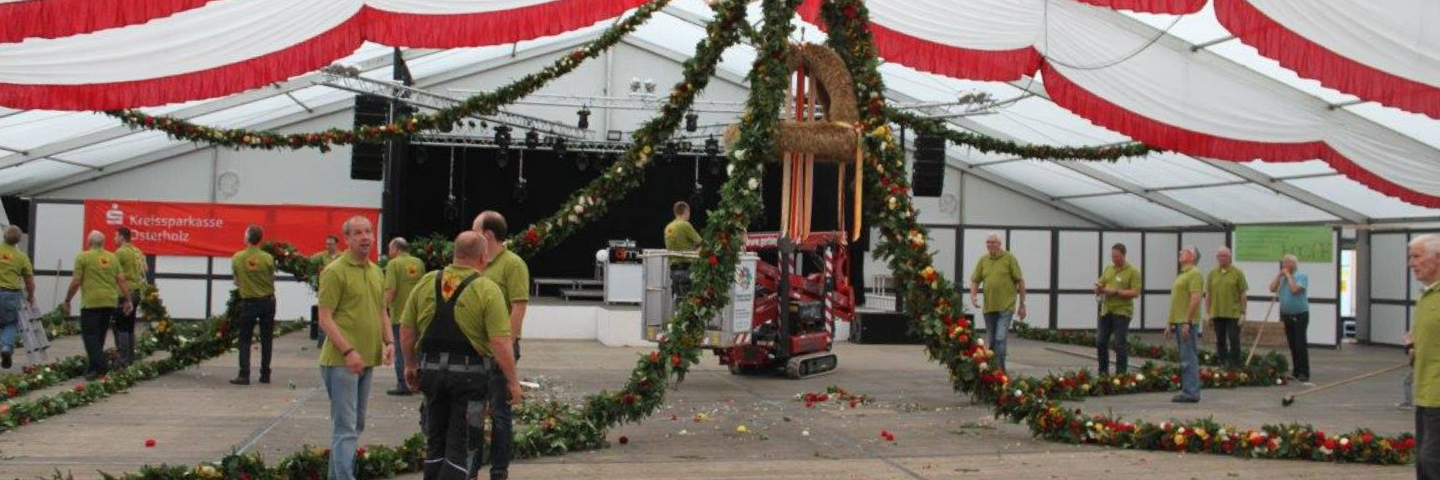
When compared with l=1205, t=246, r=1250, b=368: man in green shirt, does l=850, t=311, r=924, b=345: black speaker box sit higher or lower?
lower

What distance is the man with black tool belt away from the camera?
6523mm

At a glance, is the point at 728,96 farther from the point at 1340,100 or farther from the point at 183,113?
the point at 1340,100

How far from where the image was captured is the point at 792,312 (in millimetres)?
15430

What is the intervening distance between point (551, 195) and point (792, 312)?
1483 centimetres

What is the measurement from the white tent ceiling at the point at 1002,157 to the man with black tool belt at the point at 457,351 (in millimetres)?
12089

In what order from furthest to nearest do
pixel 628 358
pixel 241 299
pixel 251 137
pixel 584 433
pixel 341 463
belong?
pixel 628 358
pixel 241 299
pixel 251 137
pixel 584 433
pixel 341 463

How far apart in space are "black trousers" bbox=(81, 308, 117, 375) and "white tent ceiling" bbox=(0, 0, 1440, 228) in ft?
19.3

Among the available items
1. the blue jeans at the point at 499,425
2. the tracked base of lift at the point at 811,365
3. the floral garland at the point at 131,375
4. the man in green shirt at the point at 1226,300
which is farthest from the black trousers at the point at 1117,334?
the floral garland at the point at 131,375

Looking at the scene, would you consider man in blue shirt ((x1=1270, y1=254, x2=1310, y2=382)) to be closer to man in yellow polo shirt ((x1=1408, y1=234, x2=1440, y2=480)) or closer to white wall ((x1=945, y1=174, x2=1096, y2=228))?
man in yellow polo shirt ((x1=1408, y1=234, x2=1440, y2=480))

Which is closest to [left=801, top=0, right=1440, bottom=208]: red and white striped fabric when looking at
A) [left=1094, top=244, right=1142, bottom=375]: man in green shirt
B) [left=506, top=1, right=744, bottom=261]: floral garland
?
[left=1094, top=244, right=1142, bottom=375]: man in green shirt

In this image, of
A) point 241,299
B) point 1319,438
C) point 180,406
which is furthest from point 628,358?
point 1319,438

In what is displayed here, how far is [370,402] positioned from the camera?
1181cm

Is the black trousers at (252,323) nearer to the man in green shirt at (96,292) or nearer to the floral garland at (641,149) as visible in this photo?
the man in green shirt at (96,292)

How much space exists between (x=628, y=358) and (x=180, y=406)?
7416mm
